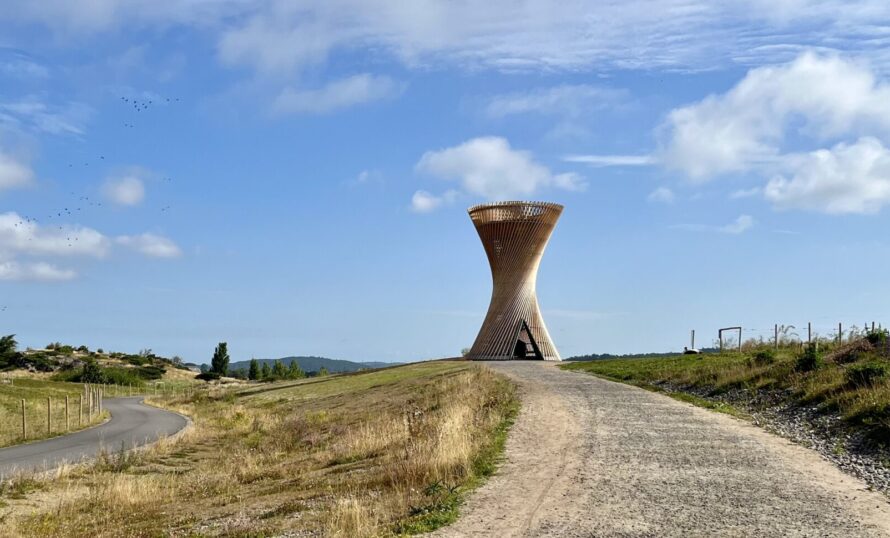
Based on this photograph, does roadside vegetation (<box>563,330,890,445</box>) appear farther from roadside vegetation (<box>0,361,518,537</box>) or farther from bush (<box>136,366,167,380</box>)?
bush (<box>136,366,167,380</box>)

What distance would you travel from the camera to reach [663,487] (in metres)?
10.4

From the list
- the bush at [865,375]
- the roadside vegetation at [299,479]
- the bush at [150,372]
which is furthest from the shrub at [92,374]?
the bush at [865,375]

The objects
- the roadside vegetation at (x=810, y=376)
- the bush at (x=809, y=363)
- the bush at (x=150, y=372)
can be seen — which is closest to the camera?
the roadside vegetation at (x=810, y=376)

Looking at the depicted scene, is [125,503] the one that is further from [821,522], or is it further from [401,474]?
[821,522]

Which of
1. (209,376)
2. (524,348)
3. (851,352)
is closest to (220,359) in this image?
(209,376)

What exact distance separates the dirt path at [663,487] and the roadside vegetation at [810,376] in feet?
6.52

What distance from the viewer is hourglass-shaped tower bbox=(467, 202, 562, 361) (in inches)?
1976

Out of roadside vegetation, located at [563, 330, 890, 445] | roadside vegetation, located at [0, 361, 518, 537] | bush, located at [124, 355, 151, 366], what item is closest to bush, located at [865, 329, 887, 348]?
roadside vegetation, located at [563, 330, 890, 445]

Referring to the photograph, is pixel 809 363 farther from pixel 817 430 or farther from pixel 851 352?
pixel 817 430

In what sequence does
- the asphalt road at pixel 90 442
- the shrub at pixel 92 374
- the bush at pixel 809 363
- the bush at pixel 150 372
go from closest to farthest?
the bush at pixel 809 363, the asphalt road at pixel 90 442, the shrub at pixel 92 374, the bush at pixel 150 372

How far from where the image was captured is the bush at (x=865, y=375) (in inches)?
670

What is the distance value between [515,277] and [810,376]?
103ft

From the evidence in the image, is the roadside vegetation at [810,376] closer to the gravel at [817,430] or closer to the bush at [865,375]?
the bush at [865,375]

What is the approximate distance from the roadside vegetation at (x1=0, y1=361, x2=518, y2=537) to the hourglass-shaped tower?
2158 cm
